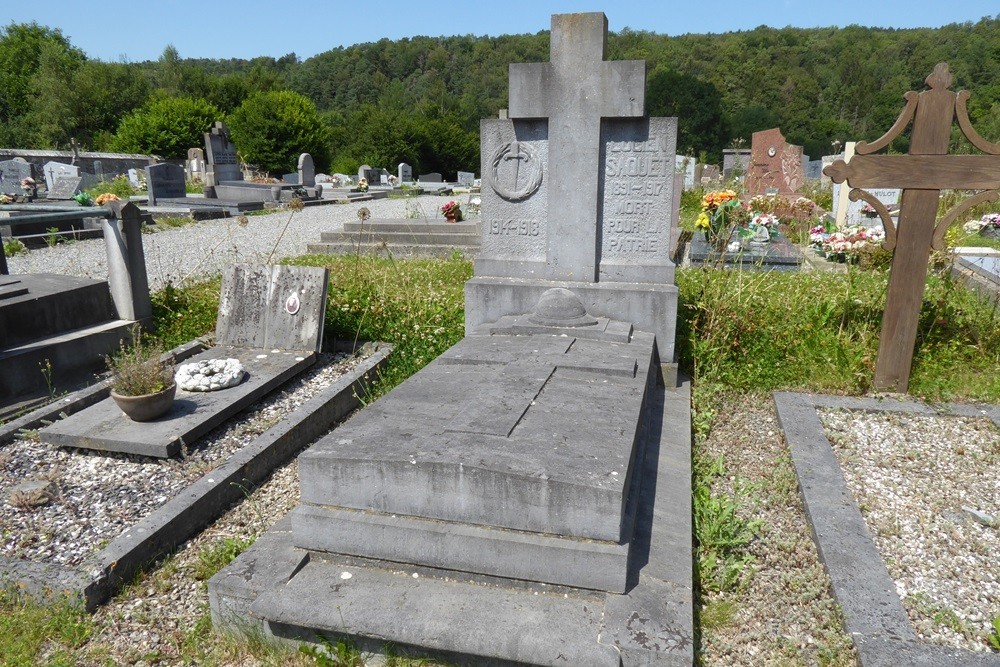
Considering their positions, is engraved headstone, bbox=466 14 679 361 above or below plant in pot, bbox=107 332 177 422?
above

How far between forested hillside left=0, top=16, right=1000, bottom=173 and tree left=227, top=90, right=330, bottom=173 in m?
0.08

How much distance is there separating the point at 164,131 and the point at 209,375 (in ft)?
92.7

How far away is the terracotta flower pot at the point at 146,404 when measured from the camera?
3553 mm

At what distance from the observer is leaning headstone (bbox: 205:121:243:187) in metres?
20.7

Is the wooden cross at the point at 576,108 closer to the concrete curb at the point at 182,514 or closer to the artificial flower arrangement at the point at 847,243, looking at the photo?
the concrete curb at the point at 182,514

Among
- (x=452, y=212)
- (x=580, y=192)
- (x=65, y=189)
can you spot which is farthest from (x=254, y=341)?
(x=65, y=189)

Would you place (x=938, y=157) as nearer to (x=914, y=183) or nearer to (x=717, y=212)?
(x=914, y=183)

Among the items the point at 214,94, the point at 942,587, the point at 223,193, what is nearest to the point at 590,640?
the point at 942,587

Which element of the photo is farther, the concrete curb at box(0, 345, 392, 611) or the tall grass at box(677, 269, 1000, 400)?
the tall grass at box(677, 269, 1000, 400)

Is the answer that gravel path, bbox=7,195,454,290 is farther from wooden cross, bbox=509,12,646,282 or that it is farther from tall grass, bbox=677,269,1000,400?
tall grass, bbox=677,269,1000,400

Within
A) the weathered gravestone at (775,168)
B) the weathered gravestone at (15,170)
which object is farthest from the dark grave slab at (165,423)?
the weathered gravestone at (15,170)

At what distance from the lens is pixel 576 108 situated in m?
4.08

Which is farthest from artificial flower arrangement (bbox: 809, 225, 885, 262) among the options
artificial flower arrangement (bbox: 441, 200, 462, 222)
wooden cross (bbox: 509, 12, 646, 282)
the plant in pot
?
the plant in pot

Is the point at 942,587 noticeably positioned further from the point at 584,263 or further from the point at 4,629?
the point at 4,629
